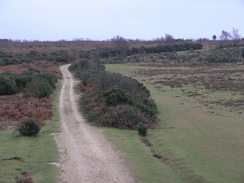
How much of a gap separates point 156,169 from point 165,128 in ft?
26.5

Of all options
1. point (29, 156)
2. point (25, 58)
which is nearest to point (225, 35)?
point (25, 58)

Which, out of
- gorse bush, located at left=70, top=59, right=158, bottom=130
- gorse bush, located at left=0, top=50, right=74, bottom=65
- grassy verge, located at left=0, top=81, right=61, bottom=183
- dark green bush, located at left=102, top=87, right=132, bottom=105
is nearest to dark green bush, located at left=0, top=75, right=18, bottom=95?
gorse bush, located at left=70, top=59, right=158, bottom=130

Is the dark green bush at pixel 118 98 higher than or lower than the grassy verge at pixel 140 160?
higher

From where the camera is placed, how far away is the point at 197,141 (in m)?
16.4

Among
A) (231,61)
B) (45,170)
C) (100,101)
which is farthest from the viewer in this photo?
(231,61)

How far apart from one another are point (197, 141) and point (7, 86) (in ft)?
75.9

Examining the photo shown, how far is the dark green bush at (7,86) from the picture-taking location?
3319 cm

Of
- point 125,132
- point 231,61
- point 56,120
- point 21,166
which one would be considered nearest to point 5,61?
point 231,61

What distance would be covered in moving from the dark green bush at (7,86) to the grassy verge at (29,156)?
49.6 ft

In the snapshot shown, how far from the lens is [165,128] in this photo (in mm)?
20062

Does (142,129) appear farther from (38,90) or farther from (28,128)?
(38,90)

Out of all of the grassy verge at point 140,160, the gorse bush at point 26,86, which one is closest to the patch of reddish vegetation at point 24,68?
the gorse bush at point 26,86

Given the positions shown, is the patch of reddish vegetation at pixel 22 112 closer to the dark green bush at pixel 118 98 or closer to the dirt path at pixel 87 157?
the dirt path at pixel 87 157

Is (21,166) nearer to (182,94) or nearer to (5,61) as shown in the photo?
(182,94)
